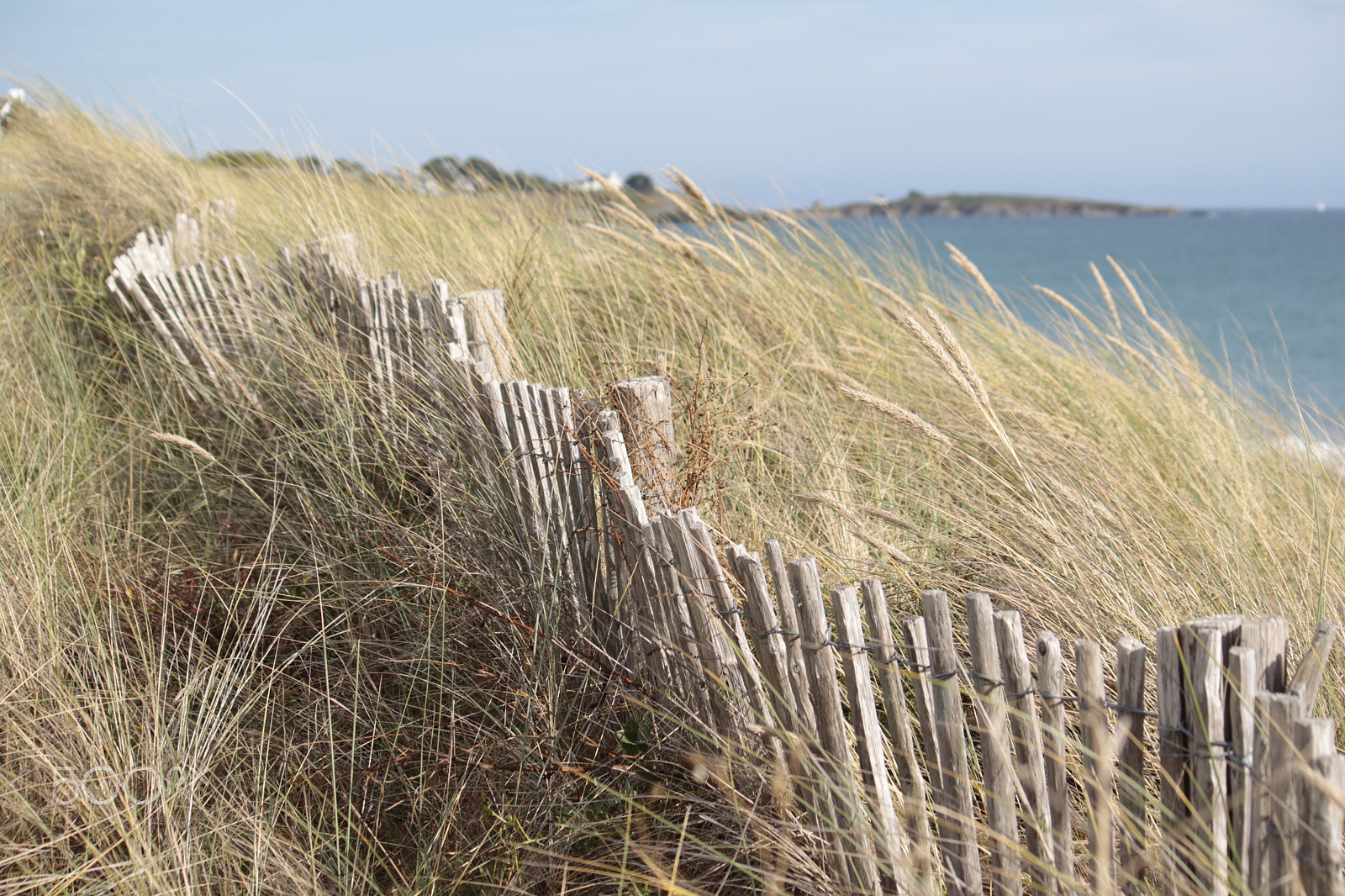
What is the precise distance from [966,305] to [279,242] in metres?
3.63

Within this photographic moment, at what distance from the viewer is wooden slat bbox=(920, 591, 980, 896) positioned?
1.36m

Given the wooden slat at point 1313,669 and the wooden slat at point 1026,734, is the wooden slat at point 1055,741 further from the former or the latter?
the wooden slat at point 1313,669

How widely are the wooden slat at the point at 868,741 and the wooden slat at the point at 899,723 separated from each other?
24mm

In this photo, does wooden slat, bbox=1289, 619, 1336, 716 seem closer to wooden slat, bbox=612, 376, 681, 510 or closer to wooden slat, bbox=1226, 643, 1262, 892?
wooden slat, bbox=1226, 643, 1262, 892

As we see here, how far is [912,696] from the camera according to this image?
74.9 inches

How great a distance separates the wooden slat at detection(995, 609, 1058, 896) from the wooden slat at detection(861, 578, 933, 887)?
0.17m

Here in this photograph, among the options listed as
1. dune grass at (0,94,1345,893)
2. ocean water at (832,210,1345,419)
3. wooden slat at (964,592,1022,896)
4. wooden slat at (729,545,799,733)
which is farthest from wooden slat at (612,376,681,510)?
ocean water at (832,210,1345,419)

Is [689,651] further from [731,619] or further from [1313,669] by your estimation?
[1313,669]

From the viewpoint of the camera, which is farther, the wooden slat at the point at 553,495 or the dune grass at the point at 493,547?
the wooden slat at the point at 553,495

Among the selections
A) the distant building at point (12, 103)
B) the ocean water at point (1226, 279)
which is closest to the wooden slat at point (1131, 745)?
the ocean water at point (1226, 279)

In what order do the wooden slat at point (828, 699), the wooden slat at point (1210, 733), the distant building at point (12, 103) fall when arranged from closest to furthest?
the wooden slat at point (1210, 733) → the wooden slat at point (828, 699) → the distant building at point (12, 103)

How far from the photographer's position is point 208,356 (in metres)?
3.51

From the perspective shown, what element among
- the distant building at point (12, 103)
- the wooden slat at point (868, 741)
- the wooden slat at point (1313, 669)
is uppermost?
the distant building at point (12, 103)

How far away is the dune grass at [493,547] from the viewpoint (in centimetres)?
181
